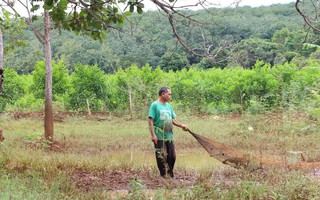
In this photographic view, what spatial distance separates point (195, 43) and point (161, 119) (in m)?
2.13

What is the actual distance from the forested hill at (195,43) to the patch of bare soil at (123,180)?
5.69 feet

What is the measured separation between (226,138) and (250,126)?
5.67 feet

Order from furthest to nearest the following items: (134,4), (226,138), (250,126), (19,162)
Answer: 1. (250,126)
2. (226,138)
3. (19,162)
4. (134,4)

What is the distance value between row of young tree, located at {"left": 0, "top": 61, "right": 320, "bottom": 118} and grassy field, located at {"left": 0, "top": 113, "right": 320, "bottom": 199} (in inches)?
294

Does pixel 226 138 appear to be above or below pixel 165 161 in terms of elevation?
below

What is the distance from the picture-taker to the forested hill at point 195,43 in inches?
160

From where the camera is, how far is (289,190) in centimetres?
479

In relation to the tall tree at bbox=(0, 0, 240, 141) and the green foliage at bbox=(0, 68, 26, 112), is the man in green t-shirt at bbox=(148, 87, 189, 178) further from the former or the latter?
the green foliage at bbox=(0, 68, 26, 112)

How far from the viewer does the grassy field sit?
15.5 feet

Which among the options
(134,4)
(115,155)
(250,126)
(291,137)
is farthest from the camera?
(250,126)

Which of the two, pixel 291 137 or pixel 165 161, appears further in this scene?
pixel 291 137

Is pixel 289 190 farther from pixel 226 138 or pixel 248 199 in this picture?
pixel 226 138

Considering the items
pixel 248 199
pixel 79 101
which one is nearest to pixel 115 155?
pixel 248 199

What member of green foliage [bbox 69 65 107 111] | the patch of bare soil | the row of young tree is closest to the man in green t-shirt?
the patch of bare soil
